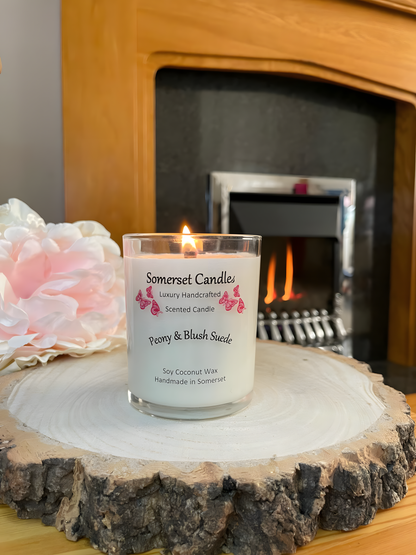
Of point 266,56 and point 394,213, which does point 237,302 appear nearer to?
point 266,56

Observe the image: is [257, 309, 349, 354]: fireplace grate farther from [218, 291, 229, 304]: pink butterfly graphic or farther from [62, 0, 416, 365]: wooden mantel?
[218, 291, 229, 304]: pink butterfly graphic

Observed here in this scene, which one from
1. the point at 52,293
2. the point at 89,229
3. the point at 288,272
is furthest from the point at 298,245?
the point at 52,293

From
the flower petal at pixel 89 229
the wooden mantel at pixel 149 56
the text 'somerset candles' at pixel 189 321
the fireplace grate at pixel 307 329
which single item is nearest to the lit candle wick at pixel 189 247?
the text 'somerset candles' at pixel 189 321

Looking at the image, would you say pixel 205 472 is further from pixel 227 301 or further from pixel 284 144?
pixel 284 144

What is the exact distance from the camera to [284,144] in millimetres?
1562

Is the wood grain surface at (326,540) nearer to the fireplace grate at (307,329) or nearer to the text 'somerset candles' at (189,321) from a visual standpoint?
the text 'somerset candles' at (189,321)

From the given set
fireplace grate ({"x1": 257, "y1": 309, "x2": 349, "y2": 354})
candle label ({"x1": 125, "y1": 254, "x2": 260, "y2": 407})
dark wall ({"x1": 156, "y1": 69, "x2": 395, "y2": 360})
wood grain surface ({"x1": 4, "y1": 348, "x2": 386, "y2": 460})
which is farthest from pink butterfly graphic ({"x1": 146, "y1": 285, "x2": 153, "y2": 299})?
fireplace grate ({"x1": 257, "y1": 309, "x2": 349, "y2": 354})

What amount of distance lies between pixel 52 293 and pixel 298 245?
1.12 meters

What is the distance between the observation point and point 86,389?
59 cm

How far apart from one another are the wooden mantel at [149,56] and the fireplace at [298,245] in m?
0.33

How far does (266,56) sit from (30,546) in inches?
52.8

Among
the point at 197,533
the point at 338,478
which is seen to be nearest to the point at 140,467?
the point at 197,533

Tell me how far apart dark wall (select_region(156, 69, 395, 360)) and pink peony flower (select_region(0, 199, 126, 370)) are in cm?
67

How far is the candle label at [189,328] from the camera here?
0.49 meters
